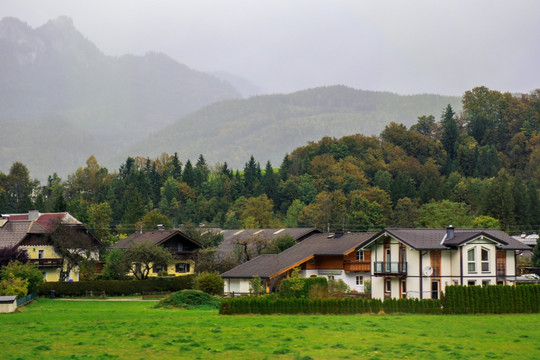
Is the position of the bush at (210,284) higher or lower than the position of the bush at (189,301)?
higher

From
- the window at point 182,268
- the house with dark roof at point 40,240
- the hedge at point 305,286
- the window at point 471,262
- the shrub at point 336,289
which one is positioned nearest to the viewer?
the shrub at point 336,289

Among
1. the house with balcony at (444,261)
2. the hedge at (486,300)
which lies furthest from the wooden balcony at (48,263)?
the hedge at (486,300)

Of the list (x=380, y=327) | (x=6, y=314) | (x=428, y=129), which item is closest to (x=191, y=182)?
(x=428, y=129)

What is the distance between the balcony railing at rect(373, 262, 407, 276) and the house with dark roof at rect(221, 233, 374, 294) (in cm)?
559

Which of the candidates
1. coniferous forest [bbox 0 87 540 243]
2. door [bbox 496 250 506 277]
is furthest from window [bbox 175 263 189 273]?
door [bbox 496 250 506 277]

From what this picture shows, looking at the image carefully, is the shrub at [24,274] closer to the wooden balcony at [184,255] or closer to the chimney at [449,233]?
the wooden balcony at [184,255]

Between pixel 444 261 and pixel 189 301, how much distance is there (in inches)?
673

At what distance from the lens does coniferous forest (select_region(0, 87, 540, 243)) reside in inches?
4488

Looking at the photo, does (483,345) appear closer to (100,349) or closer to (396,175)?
(100,349)

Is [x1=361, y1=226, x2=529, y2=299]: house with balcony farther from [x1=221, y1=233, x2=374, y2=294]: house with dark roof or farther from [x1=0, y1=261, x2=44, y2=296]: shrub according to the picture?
[x1=0, y1=261, x2=44, y2=296]: shrub

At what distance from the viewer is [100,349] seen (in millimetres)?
26078

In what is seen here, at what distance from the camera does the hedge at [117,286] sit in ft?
212

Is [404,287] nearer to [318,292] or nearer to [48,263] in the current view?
[318,292]

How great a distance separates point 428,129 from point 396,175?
29.7 meters
